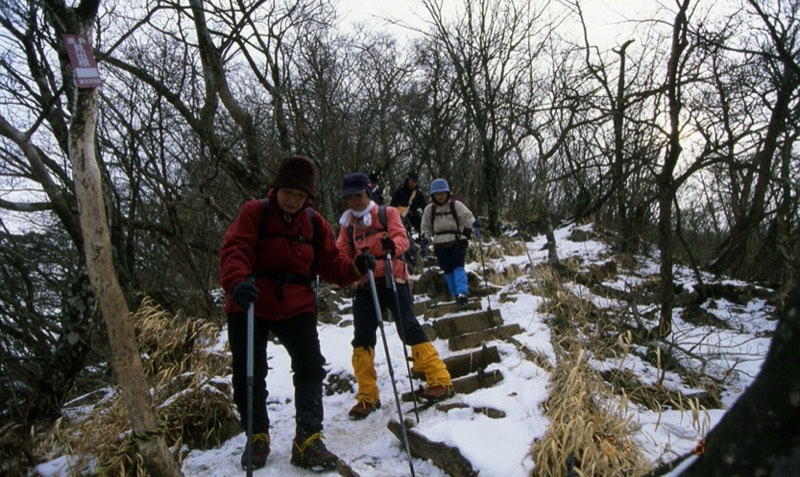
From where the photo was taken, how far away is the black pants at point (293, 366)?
3.55 meters

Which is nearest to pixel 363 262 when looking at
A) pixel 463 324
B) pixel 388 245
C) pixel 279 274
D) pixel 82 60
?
pixel 388 245

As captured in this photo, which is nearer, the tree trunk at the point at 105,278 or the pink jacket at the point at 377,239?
the tree trunk at the point at 105,278

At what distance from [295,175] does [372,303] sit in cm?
155

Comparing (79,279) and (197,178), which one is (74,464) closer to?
(79,279)

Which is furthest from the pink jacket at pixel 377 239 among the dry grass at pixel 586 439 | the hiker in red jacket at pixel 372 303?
the dry grass at pixel 586 439

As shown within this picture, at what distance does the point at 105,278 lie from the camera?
2.97 m

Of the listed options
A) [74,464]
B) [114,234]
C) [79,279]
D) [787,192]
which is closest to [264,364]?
[74,464]

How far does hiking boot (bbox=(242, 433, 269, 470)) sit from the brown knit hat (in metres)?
1.84

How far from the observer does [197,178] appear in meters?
10.2

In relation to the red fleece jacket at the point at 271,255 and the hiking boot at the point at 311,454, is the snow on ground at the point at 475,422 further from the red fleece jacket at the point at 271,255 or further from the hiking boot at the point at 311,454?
the red fleece jacket at the point at 271,255

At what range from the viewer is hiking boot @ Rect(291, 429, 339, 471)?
3.46m

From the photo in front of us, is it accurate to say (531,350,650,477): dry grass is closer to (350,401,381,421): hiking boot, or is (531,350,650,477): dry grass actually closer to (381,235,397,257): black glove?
(350,401,381,421): hiking boot

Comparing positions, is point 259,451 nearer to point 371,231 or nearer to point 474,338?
point 371,231

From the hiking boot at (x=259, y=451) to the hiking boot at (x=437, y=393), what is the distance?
4.85 feet
